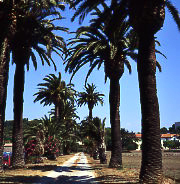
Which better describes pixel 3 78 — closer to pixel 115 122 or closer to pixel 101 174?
pixel 101 174

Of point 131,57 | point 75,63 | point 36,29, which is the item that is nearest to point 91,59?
point 75,63

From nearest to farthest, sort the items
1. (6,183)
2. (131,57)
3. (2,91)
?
(6,183)
(2,91)
(131,57)

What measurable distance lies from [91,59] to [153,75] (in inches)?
429

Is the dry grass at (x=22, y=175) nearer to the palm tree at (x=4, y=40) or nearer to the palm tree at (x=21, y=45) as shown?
the palm tree at (x=21, y=45)

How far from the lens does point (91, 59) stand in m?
22.5

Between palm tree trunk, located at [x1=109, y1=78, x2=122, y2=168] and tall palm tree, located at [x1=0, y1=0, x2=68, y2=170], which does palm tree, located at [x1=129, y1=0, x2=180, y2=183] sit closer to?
tall palm tree, located at [x1=0, y1=0, x2=68, y2=170]

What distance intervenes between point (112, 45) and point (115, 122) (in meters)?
6.54

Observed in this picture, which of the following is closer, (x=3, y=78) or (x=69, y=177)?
(x=69, y=177)

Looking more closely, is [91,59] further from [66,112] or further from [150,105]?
[66,112]

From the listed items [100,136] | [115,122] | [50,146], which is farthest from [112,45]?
[50,146]

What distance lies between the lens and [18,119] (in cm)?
1967

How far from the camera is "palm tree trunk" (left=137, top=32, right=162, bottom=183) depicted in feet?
36.9

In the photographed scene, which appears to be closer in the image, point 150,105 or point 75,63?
point 150,105

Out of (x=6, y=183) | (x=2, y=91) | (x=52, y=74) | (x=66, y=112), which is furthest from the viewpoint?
(x=66, y=112)
